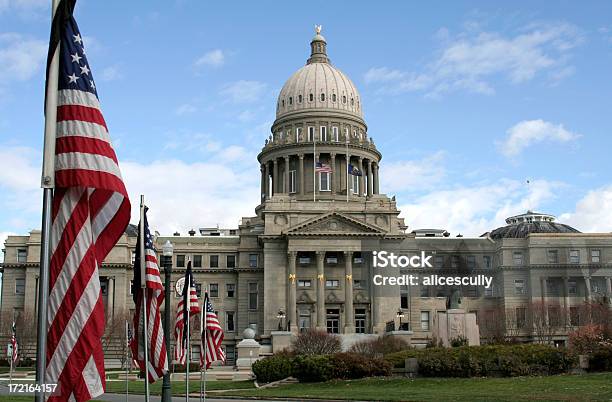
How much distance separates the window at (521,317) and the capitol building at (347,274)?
112 millimetres

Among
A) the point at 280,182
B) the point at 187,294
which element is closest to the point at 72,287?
the point at 187,294

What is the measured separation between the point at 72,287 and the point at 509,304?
287 ft

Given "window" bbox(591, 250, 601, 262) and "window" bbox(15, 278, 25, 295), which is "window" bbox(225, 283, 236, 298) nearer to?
"window" bbox(15, 278, 25, 295)

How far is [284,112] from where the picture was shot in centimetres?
12181

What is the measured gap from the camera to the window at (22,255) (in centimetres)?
10638

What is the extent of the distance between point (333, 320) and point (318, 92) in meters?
37.1

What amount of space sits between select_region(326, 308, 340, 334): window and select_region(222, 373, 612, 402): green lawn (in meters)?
54.0

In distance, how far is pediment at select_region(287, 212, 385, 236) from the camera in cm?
9731

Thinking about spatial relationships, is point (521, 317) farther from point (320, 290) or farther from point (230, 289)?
point (230, 289)

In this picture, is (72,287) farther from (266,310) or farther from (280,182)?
(280,182)

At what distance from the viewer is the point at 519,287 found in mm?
96188

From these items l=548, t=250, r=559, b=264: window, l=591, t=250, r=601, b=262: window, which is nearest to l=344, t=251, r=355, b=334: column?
l=548, t=250, r=559, b=264: window

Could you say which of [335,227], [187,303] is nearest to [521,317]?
[335,227]

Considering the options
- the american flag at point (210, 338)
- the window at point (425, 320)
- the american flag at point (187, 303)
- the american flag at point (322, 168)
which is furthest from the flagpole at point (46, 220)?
the american flag at point (322, 168)
